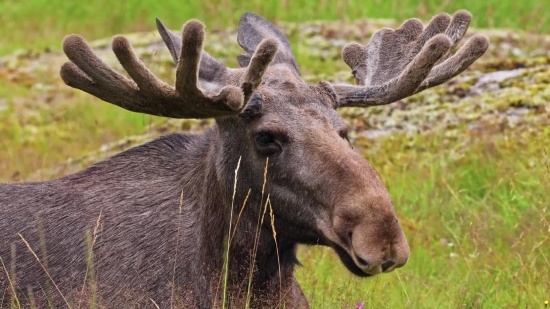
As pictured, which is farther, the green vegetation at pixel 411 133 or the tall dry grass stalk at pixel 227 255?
the green vegetation at pixel 411 133

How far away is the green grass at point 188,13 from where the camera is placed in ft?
45.6

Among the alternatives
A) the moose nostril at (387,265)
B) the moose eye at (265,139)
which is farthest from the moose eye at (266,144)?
the moose nostril at (387,265)

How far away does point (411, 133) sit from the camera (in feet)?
29.6

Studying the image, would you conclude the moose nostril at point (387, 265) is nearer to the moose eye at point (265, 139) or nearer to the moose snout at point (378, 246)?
the moose snout at point (378, 246)

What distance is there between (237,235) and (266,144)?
0.47 meters

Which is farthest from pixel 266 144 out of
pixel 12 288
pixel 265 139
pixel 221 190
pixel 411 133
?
pixel 411 133

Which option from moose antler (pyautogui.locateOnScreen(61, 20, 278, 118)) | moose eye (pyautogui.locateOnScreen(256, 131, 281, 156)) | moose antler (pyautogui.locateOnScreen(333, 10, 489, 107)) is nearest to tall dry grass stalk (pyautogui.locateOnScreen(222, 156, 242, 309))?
moose eye (pyautogui.locateOnScreen(256, 131, 281, 156))

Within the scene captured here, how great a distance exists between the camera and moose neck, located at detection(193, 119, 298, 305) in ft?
15.6

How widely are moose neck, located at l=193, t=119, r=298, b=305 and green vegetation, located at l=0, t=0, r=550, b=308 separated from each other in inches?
16.1

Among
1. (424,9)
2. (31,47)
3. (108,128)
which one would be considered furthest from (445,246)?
(31,47)

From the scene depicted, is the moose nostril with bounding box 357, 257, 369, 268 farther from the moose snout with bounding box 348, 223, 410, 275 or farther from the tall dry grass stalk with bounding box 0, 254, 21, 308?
the tall dry grass stalk with bounding box 0, 254, 21, 308

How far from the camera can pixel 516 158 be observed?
8031 millimetres

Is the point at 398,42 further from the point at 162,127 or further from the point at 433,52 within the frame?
the point at 162,127

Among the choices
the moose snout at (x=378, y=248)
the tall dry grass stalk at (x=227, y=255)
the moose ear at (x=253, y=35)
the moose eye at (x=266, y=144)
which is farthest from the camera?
the moose ear at (x=253, y=35)
